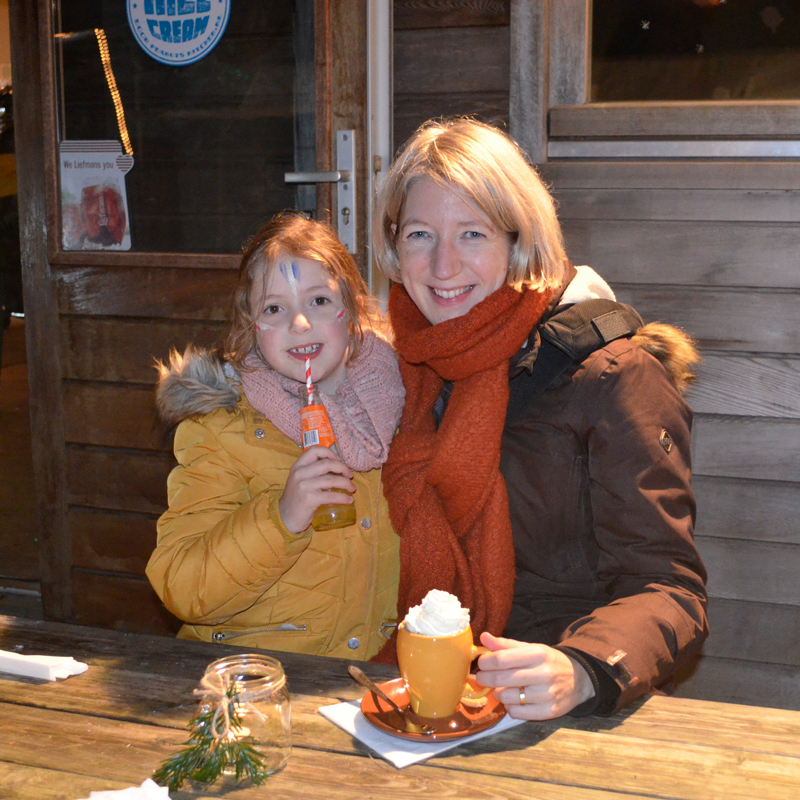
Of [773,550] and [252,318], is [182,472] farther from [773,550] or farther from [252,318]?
[773,550]

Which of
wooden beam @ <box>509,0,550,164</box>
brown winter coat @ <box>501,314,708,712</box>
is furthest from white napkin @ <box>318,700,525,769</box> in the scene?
wooden beam @ <box>509,0,550,164</box>

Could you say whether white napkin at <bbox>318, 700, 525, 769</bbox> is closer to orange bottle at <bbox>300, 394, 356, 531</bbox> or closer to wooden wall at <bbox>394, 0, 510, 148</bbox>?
orange bottle at <bbox>300, 394, 356, 531</bbox>

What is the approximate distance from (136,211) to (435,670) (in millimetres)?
2106

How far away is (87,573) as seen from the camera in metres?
3.04

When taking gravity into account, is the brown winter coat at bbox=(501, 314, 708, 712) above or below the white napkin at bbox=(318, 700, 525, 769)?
above

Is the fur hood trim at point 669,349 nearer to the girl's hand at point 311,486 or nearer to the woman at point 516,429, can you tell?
the woman at point 516,429

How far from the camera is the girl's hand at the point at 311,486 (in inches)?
57.0

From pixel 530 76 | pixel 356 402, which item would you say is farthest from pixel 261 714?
pixel 530 76

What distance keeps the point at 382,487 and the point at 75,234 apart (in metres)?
1.63

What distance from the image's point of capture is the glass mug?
3.55 feet

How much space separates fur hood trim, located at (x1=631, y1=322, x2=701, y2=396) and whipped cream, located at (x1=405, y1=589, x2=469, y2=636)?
0.67 metres

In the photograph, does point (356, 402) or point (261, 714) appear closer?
point (261, 714)

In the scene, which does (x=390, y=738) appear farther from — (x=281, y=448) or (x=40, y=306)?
(x=40, y=306)

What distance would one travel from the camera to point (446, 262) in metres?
1.58
